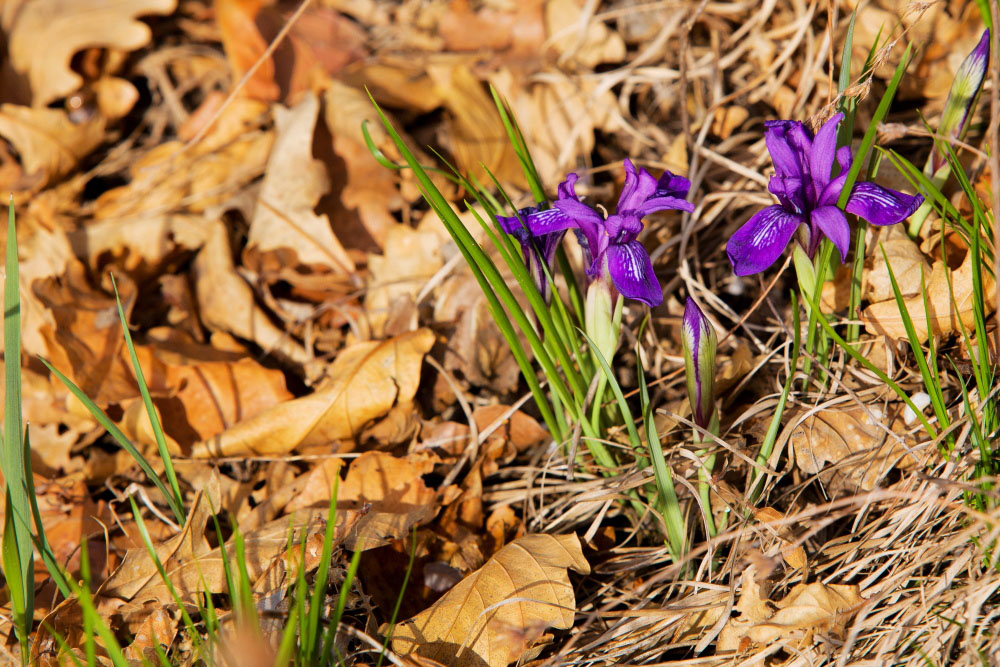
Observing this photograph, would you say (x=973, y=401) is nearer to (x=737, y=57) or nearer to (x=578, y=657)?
(x=578, y=657)

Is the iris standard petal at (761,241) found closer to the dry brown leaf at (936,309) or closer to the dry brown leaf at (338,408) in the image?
the dry brown leaf at (936,309)

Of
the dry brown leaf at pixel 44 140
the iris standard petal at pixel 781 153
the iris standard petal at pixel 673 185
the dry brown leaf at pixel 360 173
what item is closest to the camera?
the iris standard petal at pixel 781 153

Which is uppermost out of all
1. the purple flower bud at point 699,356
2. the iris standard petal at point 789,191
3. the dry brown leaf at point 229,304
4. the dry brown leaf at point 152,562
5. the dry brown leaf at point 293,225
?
the iris standard petal at point 789,191

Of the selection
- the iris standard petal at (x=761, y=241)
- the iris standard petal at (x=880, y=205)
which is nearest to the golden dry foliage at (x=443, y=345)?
the iris standard petal at (x=880, y=205)

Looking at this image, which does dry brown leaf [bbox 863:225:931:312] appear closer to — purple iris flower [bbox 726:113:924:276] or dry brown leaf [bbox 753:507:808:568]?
purple iris flower [bbox 726:113:924:276]

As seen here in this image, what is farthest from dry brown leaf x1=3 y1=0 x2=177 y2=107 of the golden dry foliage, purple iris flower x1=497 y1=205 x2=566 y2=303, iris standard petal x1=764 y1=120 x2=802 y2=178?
iris standard petal x1=764 y1=120 x2=802 y2=178

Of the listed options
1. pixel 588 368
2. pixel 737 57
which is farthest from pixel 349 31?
pixel 588 368

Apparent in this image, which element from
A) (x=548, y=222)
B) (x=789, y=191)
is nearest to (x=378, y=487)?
(x=548, y=222)

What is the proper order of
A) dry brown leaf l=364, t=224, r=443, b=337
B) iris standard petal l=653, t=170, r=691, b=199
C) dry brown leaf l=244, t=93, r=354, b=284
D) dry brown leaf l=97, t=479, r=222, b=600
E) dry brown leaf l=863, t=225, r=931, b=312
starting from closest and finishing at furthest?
iris standard petal l=653, t=170, r=691, b=199 < dry brown leaf l=97, t=479, r=222, b=600 < dry brown leaf l=863, t=225, r=931, b=312 < dry brown leaf l=364, t=224, r=443, b=337 < dry brown leaf l=244, t=93, r=354, b=284
